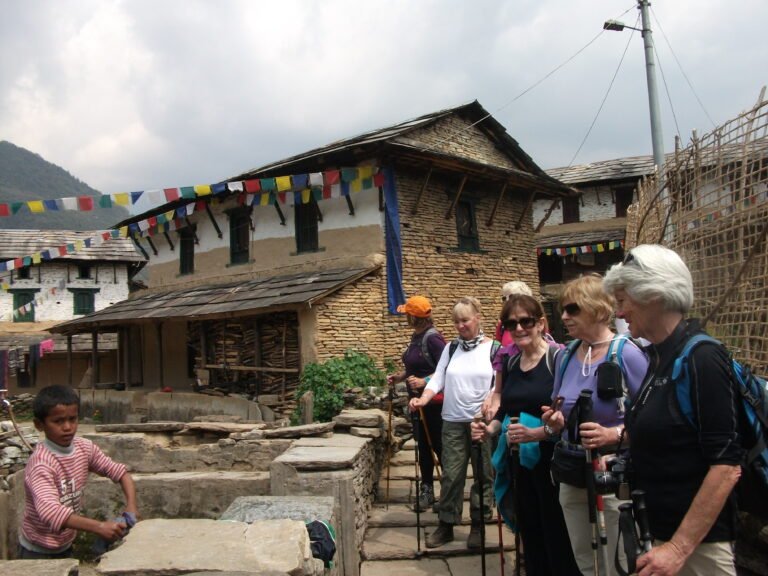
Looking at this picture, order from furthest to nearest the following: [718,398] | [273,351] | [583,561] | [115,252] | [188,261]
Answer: [115,252] → [188,261] → [273,351] → [583,561] → [718,398]

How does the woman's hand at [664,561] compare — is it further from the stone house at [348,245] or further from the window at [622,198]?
the window at [622,198]

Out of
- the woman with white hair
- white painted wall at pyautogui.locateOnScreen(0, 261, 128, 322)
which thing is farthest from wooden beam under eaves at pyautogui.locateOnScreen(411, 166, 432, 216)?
white painted wall at pyautogui.locateOnScreen(0, 261, 128, 322)

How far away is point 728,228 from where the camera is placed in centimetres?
375

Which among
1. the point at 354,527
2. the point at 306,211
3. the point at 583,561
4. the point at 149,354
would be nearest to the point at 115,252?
the point at 149,354

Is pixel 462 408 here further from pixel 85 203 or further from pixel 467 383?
pixel 85 203

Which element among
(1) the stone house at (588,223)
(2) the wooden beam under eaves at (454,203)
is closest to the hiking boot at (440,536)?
(2) the wooden beam under eaves at (454,203)

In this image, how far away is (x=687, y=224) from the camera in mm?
4375

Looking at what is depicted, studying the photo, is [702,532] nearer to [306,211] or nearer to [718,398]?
[718,398]

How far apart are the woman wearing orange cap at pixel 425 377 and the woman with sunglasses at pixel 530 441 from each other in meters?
1.70

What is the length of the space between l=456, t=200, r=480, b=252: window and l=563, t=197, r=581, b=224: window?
1122 cm

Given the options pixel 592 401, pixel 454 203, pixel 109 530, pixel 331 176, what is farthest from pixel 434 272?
pixel 109 530

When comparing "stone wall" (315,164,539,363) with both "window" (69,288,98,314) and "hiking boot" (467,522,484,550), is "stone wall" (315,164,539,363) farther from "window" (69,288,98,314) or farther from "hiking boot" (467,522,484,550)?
"window" (69,288,98,314)

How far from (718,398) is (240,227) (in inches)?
594

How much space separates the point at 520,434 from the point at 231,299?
35.7 ft
